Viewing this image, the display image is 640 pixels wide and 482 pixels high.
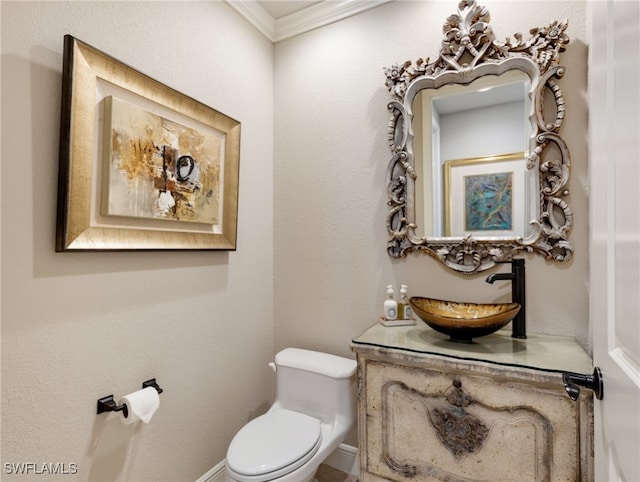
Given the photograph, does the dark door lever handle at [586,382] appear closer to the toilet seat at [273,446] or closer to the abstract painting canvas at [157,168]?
the toilet seat at [273,446]

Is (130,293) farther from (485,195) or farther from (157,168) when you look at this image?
(485,195)

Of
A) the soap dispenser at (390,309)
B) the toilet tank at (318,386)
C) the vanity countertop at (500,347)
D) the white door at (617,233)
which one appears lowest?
the toilet tank at (318,386)

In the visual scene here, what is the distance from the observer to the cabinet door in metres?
1.10

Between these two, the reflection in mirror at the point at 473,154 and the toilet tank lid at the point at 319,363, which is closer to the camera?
the reflection in mirror at the point at 473,154

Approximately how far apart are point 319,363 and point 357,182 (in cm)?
102

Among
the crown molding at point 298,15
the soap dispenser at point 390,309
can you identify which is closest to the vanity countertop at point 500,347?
the soap dispenser at point 390,309

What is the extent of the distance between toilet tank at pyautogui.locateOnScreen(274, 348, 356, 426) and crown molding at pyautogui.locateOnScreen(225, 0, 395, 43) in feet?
6.44

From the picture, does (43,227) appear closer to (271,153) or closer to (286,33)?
(271,153)

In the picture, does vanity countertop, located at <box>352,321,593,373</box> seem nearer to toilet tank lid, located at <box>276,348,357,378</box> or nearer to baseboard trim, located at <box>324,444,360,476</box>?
toilet tank lid, located at <box>276,348,357,378</box>

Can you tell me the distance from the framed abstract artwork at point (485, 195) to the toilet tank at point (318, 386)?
902 millimetres

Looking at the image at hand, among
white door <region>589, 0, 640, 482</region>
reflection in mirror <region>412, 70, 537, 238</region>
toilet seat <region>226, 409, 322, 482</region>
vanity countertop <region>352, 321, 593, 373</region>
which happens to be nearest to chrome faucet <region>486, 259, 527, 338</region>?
vanity countertop <region>352, 321, 593, 373</region>

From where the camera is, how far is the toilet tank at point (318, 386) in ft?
5.56

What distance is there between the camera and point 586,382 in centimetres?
74

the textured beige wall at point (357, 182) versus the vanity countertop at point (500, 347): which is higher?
the textured beige wall at point (357, 182)
